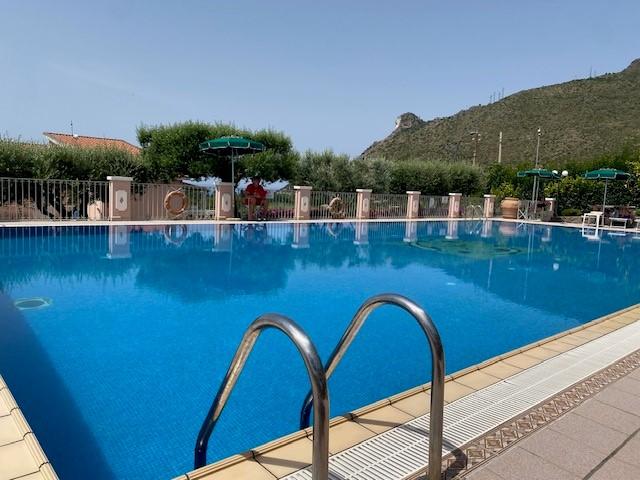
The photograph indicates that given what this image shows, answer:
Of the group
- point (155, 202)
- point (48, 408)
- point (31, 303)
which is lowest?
point (48, 408)

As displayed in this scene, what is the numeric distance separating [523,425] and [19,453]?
2.83 meters

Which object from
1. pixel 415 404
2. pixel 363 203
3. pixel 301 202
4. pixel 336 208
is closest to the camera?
pixel 415 404

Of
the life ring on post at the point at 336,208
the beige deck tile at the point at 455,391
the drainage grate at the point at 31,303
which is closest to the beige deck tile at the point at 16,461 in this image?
the beige deck tile at the point at 455,391

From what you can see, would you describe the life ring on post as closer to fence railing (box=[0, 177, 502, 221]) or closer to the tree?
fence railing (box=[0, 177, 502, 221])

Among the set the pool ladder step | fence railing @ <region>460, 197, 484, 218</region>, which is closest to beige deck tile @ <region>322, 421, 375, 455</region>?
the pool ladder step

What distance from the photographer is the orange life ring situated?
16.7m

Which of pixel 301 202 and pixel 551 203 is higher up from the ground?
pixel 551 203

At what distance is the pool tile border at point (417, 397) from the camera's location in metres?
2.29

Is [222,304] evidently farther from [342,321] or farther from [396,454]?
[396,454]

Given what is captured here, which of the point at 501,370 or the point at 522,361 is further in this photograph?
the point at 522,361

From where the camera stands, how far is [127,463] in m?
2.78

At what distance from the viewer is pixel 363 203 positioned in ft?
71.4

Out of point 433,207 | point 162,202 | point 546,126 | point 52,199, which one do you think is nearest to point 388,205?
point 433,207

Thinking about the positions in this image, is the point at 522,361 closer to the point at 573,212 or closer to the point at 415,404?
the point at 415,404
